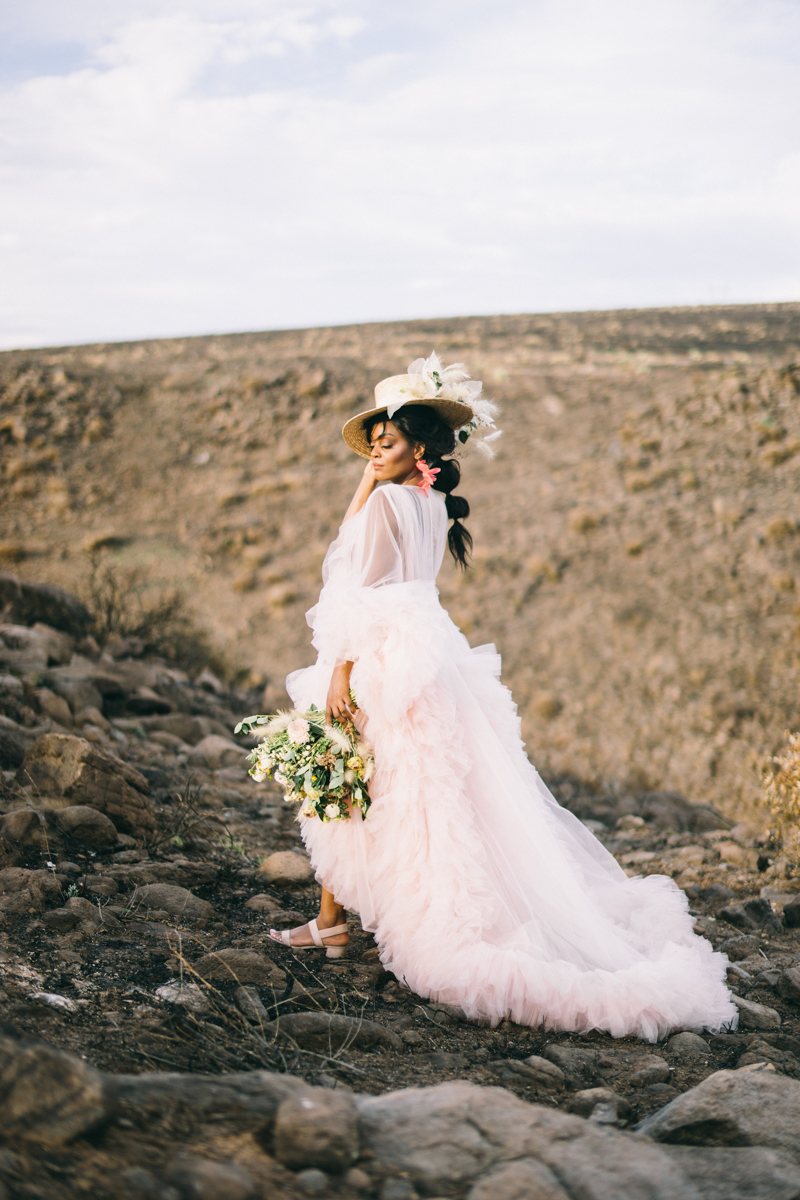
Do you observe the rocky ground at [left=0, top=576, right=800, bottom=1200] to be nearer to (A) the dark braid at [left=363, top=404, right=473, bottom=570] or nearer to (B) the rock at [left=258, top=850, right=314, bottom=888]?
(B) the rock at [left=258, top=850, right=314, bottom=888]

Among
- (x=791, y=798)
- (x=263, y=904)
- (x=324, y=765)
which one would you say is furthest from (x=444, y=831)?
(x=791, y=798)

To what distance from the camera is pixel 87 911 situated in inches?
126

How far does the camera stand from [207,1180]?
1425 millimetres

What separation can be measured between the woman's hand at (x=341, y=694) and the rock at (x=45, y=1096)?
169cm

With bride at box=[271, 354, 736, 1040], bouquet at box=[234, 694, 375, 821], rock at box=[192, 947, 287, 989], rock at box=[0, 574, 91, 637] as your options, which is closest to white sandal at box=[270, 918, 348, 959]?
bride at box=[271, 354, 736, 1040]

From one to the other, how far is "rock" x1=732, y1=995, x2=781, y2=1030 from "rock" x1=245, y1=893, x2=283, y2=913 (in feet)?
6.31

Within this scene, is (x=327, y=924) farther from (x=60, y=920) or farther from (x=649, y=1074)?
(x=649, y=1074)

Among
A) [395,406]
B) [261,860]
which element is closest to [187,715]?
[261,860]

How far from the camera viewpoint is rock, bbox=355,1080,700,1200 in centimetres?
158

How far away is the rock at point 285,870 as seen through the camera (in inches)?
161

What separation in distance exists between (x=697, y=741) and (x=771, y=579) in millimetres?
2381

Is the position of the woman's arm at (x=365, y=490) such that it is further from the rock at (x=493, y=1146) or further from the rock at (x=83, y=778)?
the rock at (x=493, y=1146)

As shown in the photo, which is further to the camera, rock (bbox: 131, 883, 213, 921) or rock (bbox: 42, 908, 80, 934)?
rock (bbox: 131, 883, 213, 921)

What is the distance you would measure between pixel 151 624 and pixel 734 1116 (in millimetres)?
7577
